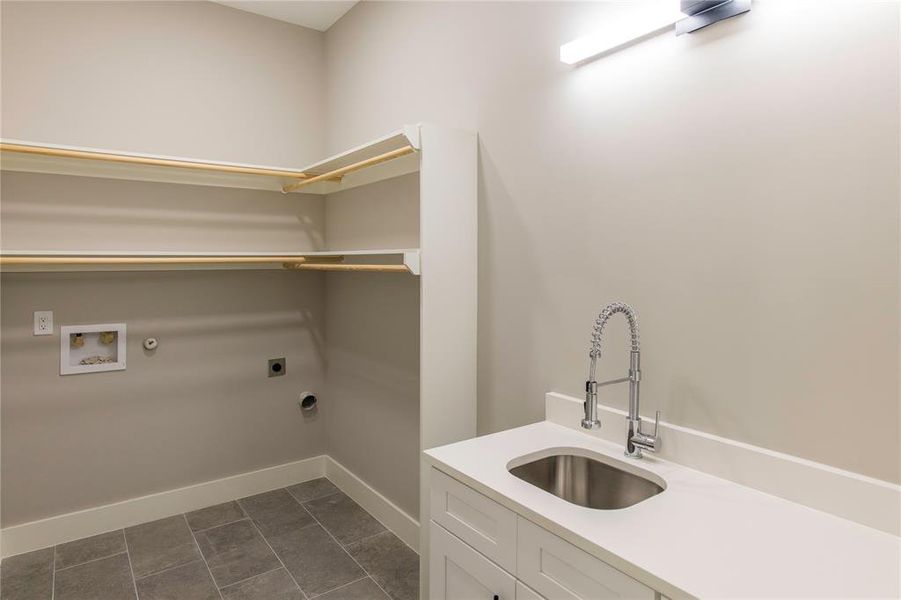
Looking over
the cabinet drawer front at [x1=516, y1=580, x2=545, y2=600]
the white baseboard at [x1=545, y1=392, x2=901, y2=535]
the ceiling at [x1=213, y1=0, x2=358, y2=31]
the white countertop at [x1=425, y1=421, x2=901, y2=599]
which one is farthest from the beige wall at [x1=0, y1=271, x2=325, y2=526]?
the cabinet drawer front at [x1=516, y1=580, x2=545, y2=600]

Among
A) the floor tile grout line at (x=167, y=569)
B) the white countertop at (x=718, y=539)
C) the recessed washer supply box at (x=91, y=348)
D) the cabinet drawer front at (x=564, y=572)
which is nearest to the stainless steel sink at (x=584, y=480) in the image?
the white countertop at (x=718, y=539)

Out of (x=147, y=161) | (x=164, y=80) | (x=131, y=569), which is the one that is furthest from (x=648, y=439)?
(x=164, y=80)

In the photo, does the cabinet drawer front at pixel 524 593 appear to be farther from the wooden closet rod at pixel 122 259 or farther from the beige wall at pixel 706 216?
the wooden closet rod at pixel 122 259

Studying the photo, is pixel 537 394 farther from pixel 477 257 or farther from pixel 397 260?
pixel 397 260

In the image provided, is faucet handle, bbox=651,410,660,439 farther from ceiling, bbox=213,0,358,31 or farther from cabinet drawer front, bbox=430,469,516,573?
ceiling, bbox=213,0,358,31

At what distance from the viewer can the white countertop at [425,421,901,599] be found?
94 centimetres

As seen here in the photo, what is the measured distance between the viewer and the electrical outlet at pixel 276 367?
323 cm

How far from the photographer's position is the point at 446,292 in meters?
2.08

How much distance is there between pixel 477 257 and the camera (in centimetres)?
218

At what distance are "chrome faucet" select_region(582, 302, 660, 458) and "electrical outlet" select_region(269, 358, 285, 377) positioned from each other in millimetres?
2252

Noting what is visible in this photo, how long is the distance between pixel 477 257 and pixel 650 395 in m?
0.89

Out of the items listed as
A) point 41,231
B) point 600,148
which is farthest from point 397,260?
point 41,231

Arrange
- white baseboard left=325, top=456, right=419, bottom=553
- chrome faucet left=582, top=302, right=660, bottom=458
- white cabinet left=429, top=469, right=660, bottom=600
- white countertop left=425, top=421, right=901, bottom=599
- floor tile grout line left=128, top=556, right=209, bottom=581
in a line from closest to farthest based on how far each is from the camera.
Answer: white countertop left=425, top=421, right=901, bottom=599 → white cabinet left=429, top=469, right=660, bottom=600 → chrome faucet left=582, top=302, right=660, bottom=458 → floor tile grout line left=128, top=556, right=209, bottom=581 → white baseboard left=325, top=456, right=419, bottom=553

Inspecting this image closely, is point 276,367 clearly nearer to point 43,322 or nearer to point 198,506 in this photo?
point 198,506
